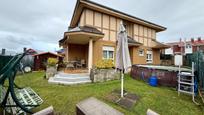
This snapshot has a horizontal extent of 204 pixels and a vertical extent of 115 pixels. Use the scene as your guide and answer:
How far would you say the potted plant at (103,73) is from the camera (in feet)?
26.6

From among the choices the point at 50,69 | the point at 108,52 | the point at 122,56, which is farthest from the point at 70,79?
the point at 108,52

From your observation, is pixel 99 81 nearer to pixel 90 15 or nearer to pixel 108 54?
pixel 108 54

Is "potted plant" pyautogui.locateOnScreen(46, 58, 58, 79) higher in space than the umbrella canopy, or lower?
lower

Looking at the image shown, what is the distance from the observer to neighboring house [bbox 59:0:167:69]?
31.2 feet

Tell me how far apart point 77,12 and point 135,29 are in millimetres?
7813

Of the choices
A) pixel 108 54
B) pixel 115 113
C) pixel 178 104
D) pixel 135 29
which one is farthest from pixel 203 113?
pixel 135 29

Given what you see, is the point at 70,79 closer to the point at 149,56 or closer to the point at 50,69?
the point at 50,69

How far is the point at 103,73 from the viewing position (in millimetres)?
8398

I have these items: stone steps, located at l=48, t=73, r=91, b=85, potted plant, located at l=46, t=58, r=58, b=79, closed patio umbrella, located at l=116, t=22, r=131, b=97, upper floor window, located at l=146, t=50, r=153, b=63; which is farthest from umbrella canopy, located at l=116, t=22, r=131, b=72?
upper floor window, located at l=146, t=50, r=153, b=63

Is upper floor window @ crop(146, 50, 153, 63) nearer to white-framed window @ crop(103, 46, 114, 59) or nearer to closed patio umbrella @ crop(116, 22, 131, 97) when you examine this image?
white-framed window @ crop(103, 46, 114, 59)

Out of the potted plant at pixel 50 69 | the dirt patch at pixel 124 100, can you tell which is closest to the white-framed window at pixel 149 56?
the dirt patch at pixel 124 100

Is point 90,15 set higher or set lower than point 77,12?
lower

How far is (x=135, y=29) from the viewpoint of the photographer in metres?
14.4

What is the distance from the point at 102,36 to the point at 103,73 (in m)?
3.23
